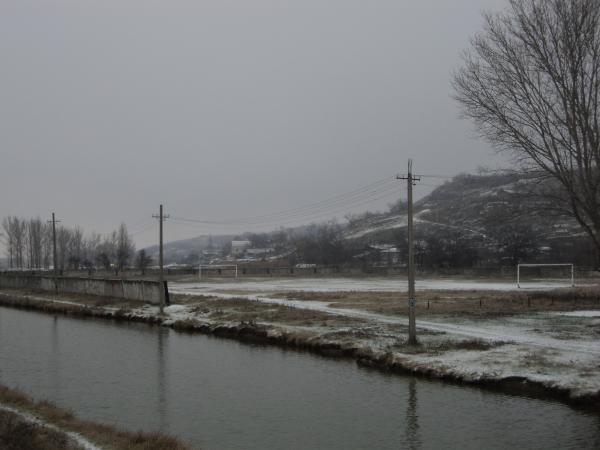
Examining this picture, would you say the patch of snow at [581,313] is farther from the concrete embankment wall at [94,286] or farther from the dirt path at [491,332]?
the concrete embankment wall at [94,286]

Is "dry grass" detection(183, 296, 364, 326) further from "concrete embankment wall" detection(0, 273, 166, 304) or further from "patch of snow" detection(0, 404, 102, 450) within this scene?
"patch of snow" detection(0, 404, 102, 450)

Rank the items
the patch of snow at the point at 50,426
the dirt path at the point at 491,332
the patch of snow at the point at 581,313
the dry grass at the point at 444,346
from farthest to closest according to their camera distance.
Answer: the patch of snow at the point at 581,313 → the dry grass at the point at 444,346 → the dirt path at the point at 491,332 → the patch of snow at the point at 50,426

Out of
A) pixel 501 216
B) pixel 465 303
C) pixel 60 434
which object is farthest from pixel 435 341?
pixel 465 303

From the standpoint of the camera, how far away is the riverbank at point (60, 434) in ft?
32.6

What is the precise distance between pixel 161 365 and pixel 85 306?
26110 mm

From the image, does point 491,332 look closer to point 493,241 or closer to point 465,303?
point 465,303

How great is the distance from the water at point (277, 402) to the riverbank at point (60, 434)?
1.22m

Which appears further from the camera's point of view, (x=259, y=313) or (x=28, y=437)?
(x=259, y=313)

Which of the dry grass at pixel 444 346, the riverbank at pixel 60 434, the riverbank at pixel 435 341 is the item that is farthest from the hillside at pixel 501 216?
the riverbank at pixel 60 434

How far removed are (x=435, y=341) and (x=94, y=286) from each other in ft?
132

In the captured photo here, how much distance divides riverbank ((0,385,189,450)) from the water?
122 cm

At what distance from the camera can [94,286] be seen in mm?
54625

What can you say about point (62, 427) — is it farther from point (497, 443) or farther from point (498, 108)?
point (498, 108)

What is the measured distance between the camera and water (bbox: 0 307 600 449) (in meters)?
12.9
